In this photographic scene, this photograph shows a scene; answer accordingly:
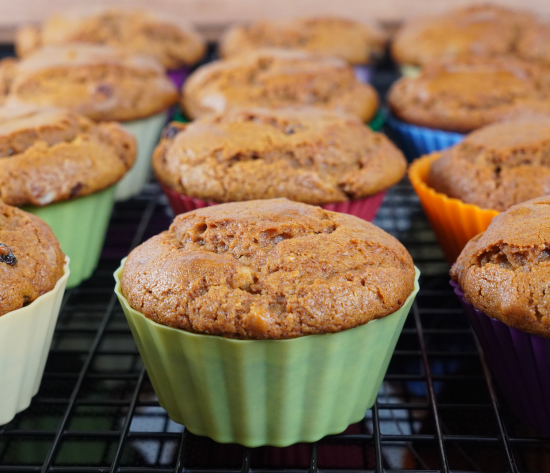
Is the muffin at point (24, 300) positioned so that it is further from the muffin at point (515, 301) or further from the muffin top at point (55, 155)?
the muffin at point (515, 301)

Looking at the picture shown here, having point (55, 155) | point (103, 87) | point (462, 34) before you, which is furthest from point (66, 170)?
point (462, 34)

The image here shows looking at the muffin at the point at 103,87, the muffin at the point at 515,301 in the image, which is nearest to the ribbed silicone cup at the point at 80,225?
the muffin at the point at 103,87

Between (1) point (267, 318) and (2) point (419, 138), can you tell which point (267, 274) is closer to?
(1) point (267, 318)

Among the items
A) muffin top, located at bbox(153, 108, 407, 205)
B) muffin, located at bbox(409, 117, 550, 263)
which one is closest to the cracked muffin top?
muffin, located at bbox(409, 117, 550, 263)

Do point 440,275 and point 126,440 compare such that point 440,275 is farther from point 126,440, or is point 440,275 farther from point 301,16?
point 301,16

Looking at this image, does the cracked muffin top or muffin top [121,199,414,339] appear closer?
muffin top [121,199,414,339]

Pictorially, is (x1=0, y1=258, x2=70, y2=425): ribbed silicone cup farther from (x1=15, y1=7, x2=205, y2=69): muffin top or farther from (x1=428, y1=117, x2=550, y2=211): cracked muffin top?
(x1=15, y1=7, x2=205, y2=69): muffin top
